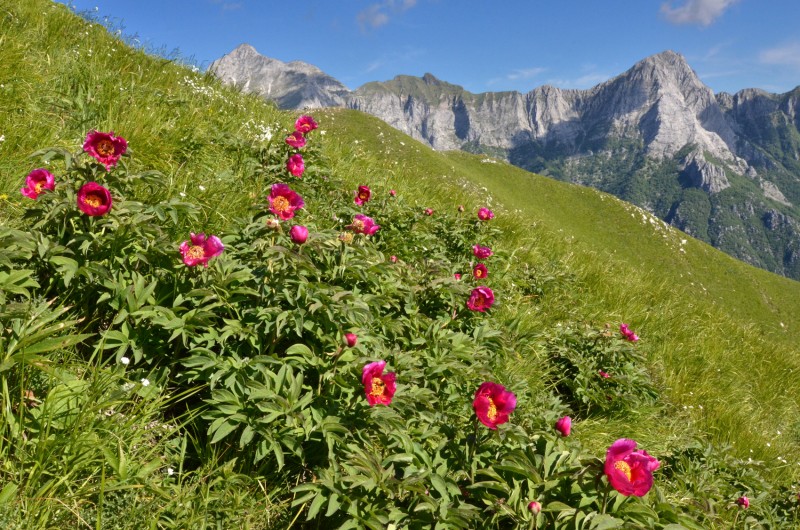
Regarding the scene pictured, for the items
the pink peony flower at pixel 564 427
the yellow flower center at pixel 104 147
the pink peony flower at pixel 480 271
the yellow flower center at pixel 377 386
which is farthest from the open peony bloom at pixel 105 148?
the pink peony flower at pixel 480 271

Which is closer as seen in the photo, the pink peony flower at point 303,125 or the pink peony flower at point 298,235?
the pink peony flower at point 298,235

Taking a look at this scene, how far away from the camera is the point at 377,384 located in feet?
7.13

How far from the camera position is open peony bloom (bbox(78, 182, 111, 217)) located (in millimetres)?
2299

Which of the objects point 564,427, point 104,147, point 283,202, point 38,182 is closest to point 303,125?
point 283,202

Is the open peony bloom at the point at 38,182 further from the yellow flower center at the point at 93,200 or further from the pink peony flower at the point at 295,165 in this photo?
the pink peony flower at the point at 295,165

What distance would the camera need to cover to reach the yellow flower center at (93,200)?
232 centimetres

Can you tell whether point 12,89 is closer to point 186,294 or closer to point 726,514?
point 186,294

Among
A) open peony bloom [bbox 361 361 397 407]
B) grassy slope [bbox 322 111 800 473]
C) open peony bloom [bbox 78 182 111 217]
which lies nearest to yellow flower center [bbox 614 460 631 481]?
open peony bloom [bbox 361 361 397 407]

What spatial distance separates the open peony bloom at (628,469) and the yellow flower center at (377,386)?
98 centimetres

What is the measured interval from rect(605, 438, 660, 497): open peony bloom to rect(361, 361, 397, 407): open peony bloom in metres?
0.93

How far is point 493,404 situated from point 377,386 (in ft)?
1.80

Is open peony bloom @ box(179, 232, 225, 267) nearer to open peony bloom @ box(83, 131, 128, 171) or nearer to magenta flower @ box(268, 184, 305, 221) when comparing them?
magenta flower @ box(268, 184, 305, 221)

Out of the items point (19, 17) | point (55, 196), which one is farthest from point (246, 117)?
point (55, 196)

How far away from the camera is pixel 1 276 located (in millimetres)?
2039
